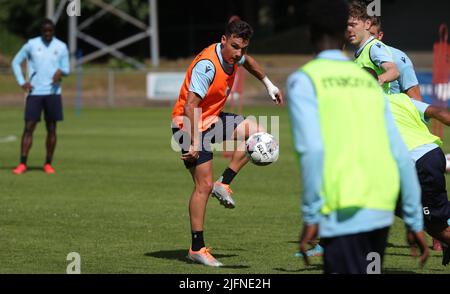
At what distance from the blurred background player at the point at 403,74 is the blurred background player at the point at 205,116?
1377 millimetres

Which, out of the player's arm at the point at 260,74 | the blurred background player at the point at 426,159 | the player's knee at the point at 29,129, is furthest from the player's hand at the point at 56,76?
the blurred background player at the point at 426,159

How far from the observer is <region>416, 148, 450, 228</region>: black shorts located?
26.9 feet

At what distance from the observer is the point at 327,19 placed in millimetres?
5184

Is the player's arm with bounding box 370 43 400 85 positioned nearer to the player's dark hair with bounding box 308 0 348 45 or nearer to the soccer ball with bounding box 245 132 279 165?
the soccer ball with bounding box 245 132 279 165

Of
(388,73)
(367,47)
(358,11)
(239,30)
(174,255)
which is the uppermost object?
(358,11)

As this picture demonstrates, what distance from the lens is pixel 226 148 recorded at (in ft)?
71.5

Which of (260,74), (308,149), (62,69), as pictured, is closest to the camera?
(308,149)

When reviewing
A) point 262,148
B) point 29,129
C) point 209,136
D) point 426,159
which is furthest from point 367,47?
point 29,129

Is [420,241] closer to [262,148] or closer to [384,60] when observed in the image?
[384,60]

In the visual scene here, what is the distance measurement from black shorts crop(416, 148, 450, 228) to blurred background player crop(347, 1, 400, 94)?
1.07 metres

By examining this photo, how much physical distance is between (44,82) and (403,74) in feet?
29.0
